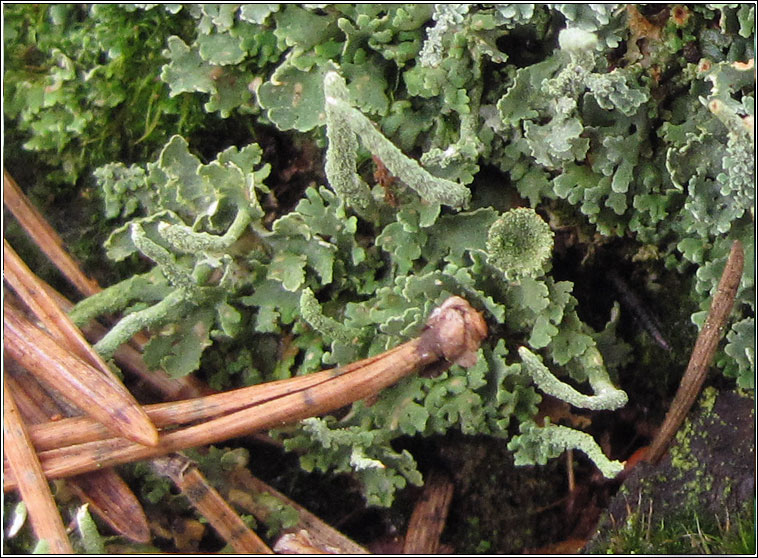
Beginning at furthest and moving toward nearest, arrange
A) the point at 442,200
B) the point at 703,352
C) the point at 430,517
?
the point at 430,517 < the point at 703,352 < the point at 442,200

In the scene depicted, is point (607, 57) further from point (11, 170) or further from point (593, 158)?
point (11, 170)

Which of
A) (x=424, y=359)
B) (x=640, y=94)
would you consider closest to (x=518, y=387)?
(x=424, y=359)

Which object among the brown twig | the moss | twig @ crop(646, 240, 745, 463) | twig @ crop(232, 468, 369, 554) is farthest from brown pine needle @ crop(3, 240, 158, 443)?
twig @ crop(646, 240, 745, 463)

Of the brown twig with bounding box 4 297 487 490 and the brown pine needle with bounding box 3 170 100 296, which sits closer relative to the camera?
the brown twig with bounding box 4 297 487 490

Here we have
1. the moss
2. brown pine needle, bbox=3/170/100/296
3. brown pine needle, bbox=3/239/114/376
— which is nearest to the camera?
the moss

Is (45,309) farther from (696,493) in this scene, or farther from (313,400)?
(696,493)

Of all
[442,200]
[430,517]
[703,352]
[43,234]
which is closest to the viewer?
[442,200]

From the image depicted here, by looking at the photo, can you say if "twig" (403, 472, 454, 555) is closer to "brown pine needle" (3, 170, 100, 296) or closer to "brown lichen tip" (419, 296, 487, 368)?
"brown lichen tip" (419, 296, 487, 368)

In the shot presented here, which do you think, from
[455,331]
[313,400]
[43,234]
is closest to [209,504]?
[313,400]
